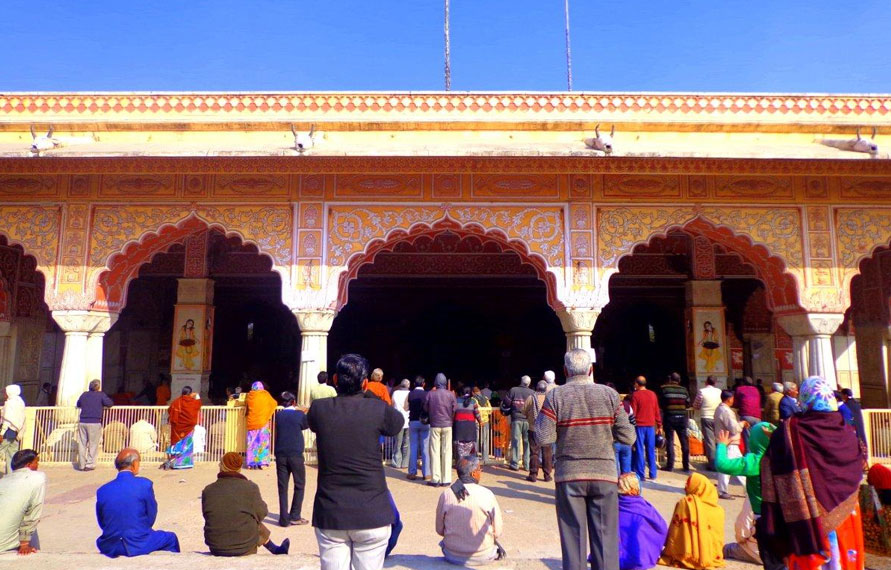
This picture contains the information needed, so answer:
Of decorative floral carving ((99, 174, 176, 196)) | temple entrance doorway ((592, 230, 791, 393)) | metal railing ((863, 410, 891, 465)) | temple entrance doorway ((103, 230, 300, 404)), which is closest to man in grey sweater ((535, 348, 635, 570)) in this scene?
metal railing ((863, 410, 891, 465))

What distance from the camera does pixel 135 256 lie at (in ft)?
29.6

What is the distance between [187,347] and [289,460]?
22.5ft

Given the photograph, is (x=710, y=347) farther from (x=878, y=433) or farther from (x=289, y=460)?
(x=289, y=460)

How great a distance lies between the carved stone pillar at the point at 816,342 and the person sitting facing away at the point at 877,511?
5.29 m

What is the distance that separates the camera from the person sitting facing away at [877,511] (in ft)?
11.4

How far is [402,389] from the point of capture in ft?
26.2

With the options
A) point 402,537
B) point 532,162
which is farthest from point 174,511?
point 532,162

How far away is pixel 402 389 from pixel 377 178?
3102 millimetres

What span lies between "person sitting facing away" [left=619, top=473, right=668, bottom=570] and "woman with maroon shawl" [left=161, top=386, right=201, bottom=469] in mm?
5889

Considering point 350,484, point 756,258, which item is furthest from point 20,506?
point 756,258

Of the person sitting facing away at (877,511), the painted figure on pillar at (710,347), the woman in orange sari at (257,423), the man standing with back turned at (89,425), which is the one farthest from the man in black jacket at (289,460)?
the painted figure on pillar at (710,347)

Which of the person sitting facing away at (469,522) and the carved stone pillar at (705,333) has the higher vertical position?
the carved stone pillar at (705,333)

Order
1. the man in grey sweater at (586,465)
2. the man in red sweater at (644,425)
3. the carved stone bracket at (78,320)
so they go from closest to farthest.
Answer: the man in grey sweater at (586,465) < the man in red sweater at (644,425) < the carved stone bracket at (78,320)

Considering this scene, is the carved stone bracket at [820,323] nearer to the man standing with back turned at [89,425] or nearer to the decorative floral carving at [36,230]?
the man standing with back turned at [89,425]
